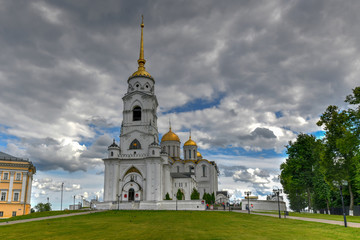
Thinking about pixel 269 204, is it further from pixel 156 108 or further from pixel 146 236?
pixel 146 236

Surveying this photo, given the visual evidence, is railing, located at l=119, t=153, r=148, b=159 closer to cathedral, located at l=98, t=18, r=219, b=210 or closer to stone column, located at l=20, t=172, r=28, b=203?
cathedral, located at l=98, t=18, r=219, b=210

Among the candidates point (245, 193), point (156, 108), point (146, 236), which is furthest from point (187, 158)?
point (146, 236)

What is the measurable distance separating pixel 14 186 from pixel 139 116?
26.8 m

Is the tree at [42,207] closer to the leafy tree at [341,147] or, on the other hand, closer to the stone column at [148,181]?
the stone column at [148,181]

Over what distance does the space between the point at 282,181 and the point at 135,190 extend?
28.0 meters

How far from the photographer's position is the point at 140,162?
57219 millimetres

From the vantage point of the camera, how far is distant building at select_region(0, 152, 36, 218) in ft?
173

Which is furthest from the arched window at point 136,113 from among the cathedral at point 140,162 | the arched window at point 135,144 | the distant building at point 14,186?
the distant building at point 14,186

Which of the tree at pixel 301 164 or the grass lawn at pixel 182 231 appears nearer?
the grass lawn at pixel 182 231

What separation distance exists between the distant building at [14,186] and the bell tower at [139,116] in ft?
61.3

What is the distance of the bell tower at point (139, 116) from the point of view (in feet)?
195

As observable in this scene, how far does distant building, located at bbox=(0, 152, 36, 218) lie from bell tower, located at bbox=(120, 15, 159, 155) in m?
18.7

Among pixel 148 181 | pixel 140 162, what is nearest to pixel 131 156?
pixel 140 162

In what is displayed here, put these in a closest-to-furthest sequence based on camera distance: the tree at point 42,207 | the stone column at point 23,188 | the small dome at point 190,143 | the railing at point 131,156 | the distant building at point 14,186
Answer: the distant building at point 14,186, the stone column at point 23,188, the railing at point 131,156, the tree at point 42,207, the small dome at point 190,143
